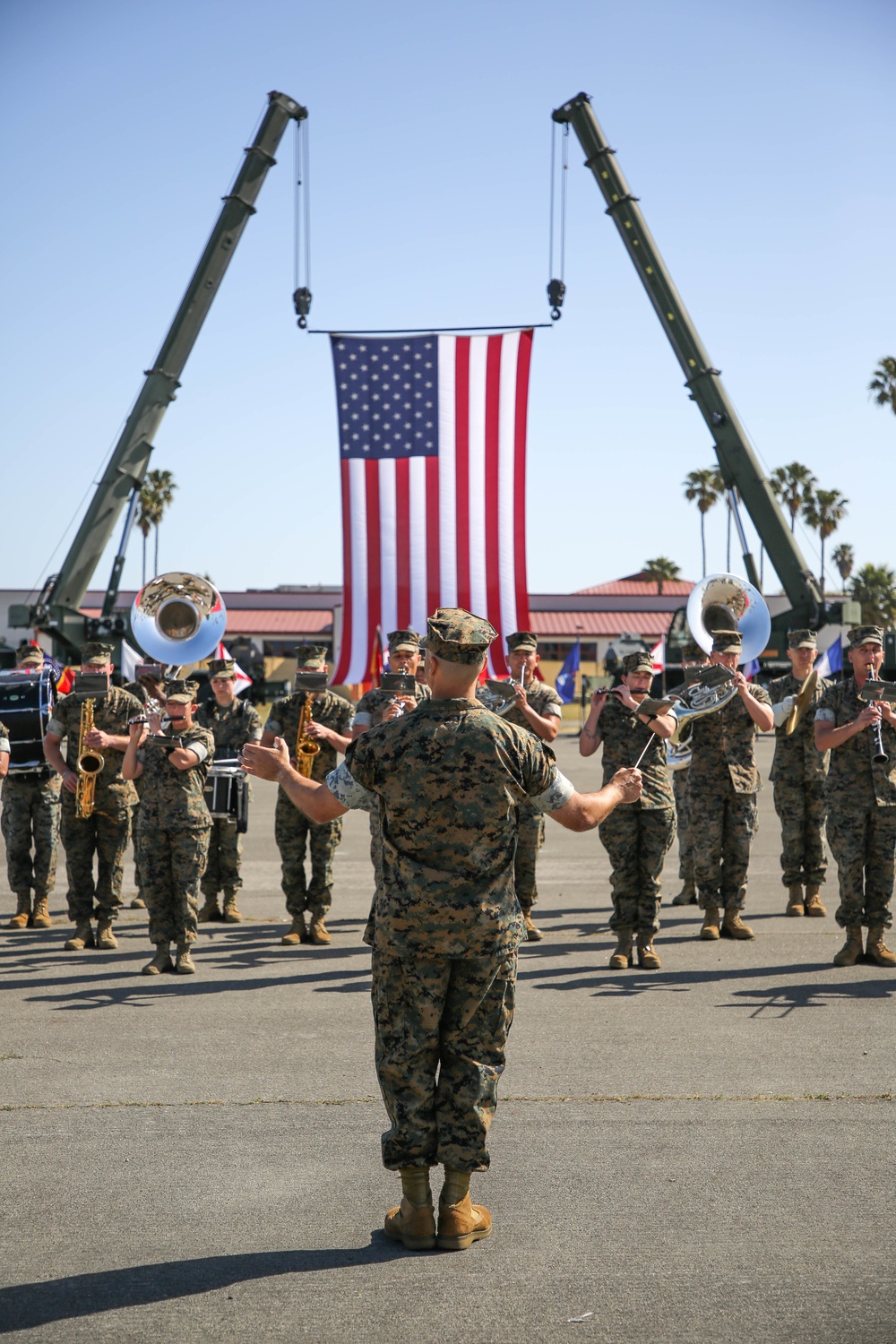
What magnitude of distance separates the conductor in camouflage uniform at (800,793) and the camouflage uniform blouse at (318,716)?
142 inches

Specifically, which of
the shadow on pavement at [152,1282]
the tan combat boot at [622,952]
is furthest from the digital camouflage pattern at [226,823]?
the shadow on pavement at [152,1282]

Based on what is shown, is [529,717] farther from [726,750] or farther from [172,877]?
[172,877]

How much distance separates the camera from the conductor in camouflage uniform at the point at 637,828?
26.2 ft

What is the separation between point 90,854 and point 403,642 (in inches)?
111

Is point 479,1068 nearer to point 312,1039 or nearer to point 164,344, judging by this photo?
point 312,1039

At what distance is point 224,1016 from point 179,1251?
9.97ft

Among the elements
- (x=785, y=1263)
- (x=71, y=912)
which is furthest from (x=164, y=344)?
(x=785, y=1263)

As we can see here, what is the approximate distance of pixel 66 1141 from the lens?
4.83 metres

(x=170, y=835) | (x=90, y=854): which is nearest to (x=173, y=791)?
(x=170, y=835)

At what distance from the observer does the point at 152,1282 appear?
143 inches

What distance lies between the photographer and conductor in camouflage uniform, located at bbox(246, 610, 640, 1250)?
3877 millimetres

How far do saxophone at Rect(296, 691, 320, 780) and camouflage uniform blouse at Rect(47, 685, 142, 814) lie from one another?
1.26m

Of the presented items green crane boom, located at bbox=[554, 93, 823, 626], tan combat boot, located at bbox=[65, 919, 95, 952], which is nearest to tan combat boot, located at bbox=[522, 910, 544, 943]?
tan combat boot, located at bbox=[65, 919, 95, 952]

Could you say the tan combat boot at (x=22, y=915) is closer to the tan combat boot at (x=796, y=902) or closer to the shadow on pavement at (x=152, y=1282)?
the tan combat boot at (x=796, y=902)
